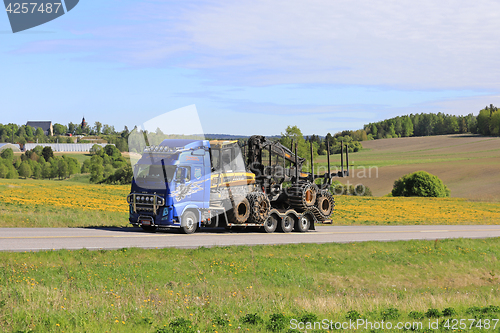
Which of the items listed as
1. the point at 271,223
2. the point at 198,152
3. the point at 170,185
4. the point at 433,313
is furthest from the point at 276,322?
the point at 271,223

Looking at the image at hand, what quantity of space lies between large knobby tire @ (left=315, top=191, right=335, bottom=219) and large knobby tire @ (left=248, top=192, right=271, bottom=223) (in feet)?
14.3

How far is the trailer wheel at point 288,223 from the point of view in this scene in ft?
85.9

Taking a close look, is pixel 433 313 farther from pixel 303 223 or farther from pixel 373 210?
pixel 373 210

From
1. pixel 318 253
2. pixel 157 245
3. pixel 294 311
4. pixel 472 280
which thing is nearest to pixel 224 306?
pixel 294 311

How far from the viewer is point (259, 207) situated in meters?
24.5

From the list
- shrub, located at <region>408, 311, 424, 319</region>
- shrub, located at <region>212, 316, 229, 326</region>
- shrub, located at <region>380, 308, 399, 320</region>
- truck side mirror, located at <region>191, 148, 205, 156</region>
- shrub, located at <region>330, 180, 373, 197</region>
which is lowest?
shrub, located at <region>330, 180, 373, 197</region>

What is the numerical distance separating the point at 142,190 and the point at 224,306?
11193 mm

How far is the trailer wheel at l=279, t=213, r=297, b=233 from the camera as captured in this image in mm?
26169

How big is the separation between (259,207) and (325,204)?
5910 mm

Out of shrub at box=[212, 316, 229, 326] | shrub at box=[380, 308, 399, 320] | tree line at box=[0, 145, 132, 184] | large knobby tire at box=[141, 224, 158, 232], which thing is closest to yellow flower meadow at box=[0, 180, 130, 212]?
large knobby tire at box=[141, 224, 158, 232]

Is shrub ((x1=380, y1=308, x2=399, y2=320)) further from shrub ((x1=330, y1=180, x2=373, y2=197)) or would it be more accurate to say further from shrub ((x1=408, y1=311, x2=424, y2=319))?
shrub ((x1=330, y1=180, x2=373, y2=197))

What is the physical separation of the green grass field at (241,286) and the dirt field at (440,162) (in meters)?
30.9

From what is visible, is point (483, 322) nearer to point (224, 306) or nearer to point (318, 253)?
point (224, 306)

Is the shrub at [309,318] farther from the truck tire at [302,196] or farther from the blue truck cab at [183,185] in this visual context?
the truck tire at [302,196]
